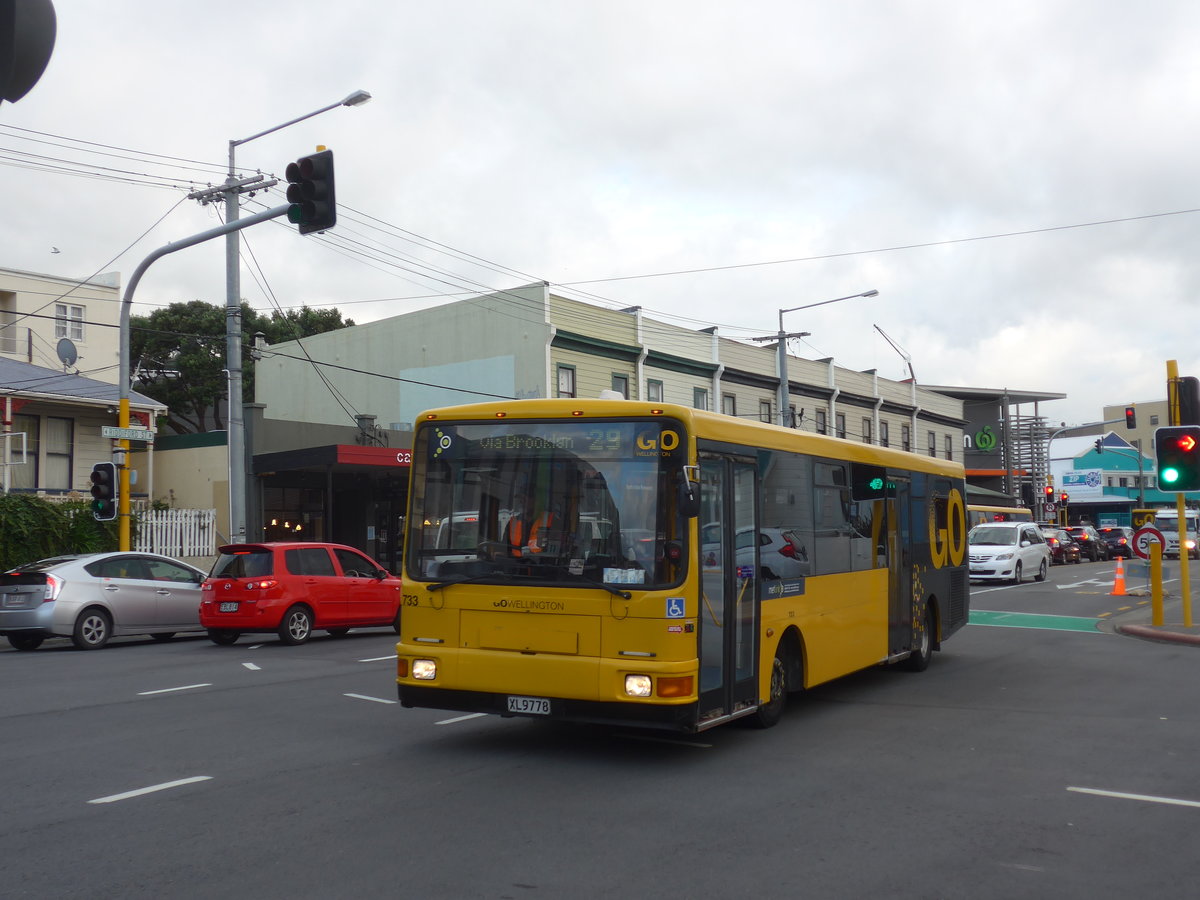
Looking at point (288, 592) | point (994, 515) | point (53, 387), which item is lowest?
point (288, 592)

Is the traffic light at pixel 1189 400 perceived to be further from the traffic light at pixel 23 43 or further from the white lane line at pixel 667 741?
the traffic light at pixel 23 43

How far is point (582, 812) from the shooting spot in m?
7.04

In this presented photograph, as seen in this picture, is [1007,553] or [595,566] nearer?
[595,566]

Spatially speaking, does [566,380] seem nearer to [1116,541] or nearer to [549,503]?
[549,503]

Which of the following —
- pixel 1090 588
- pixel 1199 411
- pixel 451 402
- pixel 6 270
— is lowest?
pixel 1090 588

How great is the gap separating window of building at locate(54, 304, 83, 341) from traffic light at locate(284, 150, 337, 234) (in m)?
33.3

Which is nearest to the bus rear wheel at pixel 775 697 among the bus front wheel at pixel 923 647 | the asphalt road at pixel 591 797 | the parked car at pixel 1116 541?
the asphalt road at pixel 591 797

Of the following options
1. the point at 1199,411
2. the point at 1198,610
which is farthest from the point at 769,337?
the point at 1199,411

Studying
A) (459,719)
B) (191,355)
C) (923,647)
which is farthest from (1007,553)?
(191,355)

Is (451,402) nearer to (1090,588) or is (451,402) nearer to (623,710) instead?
(1090,588)

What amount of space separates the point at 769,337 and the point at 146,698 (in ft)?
84.1

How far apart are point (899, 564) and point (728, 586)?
15.9 feet

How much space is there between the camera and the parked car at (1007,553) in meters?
31.6

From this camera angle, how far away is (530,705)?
27.3 feet
